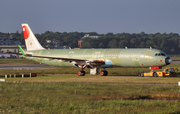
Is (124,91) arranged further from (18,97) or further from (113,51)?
(113,51)

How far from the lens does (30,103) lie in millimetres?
27328

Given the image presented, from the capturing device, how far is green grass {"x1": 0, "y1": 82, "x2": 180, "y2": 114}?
24.6 m

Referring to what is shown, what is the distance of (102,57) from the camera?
59219 mm

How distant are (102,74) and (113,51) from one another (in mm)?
4658

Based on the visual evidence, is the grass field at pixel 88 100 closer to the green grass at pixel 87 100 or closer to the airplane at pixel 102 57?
the green grass at pixel 87 100

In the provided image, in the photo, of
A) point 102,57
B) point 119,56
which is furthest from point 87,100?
point 102,57

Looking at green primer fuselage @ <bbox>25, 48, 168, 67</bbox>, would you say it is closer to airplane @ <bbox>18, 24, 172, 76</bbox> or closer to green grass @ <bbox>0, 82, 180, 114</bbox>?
airplane @ <bbox>18, 24, 172, 76</bbox>

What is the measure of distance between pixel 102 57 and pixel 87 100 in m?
29.9

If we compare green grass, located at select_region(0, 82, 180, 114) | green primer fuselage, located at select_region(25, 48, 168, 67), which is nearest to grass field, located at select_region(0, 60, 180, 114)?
green grass, located at select_region(0, 82, 180, 114)

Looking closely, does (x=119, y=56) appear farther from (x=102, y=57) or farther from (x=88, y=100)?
(x=88, y=100)

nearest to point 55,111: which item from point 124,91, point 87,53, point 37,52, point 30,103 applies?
point 30,103

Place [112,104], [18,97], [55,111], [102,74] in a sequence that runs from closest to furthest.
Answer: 1. [55,111]
2. [112,104]
3. [18,97]
4. [102,74]

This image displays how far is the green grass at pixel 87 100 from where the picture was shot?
2464cm

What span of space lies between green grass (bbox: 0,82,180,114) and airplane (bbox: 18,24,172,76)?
56.4 ft
